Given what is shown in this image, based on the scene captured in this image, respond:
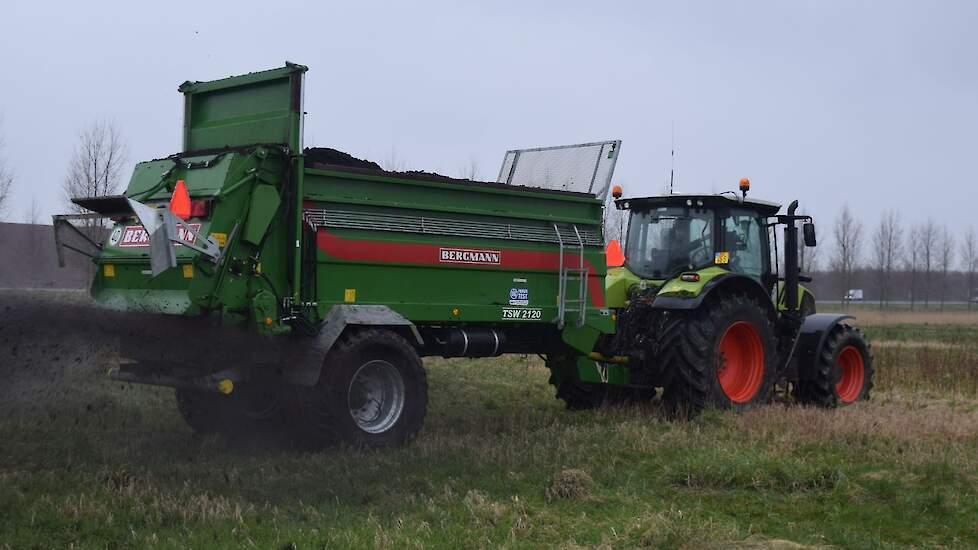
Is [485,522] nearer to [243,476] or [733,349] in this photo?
[243,476]

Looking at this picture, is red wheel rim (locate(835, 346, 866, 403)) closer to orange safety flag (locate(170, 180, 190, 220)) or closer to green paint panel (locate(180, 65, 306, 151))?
green paint panel (locate(180, 65, 306, 151))

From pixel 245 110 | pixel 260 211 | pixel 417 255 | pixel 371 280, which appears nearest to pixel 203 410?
pixel 371 280

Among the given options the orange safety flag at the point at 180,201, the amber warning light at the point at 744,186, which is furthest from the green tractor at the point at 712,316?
the orange safety flag at the point at 180,201

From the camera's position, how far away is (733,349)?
426 inches

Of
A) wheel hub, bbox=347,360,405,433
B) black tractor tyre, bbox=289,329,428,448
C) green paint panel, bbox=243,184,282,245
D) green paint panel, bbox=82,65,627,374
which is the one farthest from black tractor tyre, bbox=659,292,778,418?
green paint panel, bbox=243,184,282,245

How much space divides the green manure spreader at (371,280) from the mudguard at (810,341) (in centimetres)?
73

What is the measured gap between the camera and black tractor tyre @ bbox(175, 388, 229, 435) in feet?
28.6

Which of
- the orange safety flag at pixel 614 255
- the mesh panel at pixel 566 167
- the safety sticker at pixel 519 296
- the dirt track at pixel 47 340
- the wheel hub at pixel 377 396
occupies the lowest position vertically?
the wheel hub at pixel 377 396

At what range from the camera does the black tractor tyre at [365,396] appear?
25.8 feet

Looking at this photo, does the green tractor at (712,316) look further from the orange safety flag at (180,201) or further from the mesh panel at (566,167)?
the orange safety flag at (180,201)

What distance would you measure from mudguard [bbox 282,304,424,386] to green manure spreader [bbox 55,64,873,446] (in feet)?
0.06

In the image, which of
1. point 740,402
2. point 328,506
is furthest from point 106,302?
point 740,402

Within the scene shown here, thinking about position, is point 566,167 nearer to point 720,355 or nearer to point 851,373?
point 720,355

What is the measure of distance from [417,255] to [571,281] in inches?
75.3
